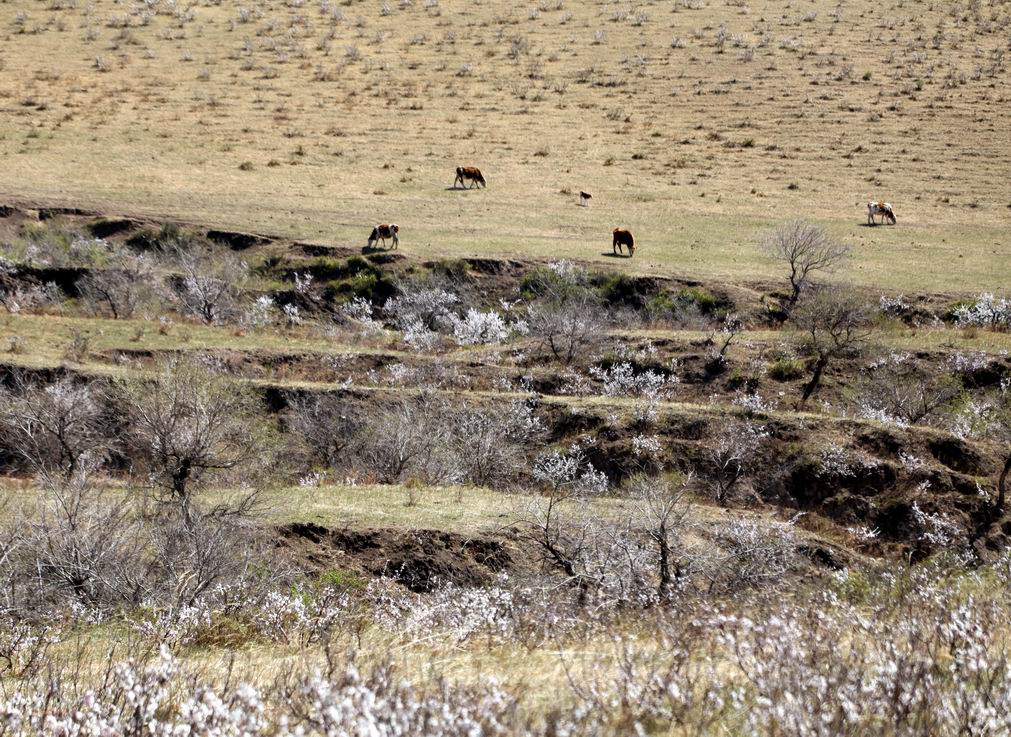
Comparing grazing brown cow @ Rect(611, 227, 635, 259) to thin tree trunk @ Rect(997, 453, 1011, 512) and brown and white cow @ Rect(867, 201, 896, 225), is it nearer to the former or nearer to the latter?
brown and white cow @ Rect(867, 201, 896, 225)

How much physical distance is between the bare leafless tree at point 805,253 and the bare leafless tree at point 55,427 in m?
21.7

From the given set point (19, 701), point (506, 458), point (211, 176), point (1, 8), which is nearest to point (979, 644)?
point (19, 701)

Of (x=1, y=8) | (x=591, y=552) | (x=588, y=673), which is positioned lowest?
(x=591, y=552)

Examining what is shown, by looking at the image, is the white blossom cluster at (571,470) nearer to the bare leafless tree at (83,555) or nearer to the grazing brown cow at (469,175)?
the bare leafless tree at (83,555)

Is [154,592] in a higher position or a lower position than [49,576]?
higher

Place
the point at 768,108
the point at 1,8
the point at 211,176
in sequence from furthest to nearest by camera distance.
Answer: the point at 1,8, the point at 768,108, the point at 211,176

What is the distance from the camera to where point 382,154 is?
46500mm

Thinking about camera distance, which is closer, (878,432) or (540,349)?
(878,432)

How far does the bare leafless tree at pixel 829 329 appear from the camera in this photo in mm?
25109

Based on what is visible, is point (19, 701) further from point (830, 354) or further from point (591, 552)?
point (830, 354)

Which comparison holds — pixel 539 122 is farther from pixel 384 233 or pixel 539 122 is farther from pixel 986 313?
pixel 986 313

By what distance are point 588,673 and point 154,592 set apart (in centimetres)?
612

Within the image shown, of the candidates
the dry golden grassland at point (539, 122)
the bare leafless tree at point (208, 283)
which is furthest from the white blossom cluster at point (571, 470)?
the bare leafless tree at point (208, 283)

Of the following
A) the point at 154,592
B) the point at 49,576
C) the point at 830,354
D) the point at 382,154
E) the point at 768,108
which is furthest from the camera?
the point at 768,108
